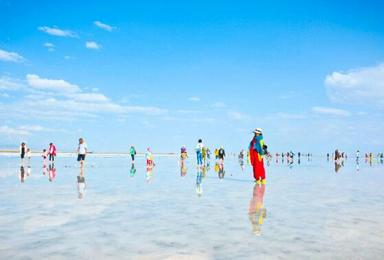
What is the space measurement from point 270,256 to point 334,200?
7.44 meters

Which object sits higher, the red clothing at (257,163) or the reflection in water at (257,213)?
the red clothing at (257,163)

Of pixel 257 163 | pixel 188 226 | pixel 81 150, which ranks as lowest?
pixel 188 226

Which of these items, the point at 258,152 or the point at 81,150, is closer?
the point at 258,152

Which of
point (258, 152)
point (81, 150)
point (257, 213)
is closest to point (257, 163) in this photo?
point (258, 152)

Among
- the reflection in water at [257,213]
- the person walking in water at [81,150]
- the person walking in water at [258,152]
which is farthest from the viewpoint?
the person walking in water at [81,150]

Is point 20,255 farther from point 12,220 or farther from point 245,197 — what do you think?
point 245,197

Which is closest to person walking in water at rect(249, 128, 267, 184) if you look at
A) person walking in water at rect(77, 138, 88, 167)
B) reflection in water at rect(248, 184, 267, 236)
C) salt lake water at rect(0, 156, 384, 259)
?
reflection in water at rect(248, 184, 267, 236)

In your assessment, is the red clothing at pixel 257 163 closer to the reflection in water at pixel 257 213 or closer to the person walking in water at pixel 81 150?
the reflection in water at pixel 257 213

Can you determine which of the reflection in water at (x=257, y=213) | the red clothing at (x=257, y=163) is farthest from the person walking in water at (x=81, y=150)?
the reflection in water at (x=257, y=213)

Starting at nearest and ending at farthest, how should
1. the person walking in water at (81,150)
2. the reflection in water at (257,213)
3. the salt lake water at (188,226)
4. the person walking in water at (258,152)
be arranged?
the salt lake water at (188,226) → the reflection in water at (257,213) → the person walking in water at (258,152) → the person walking in water at (81,150)

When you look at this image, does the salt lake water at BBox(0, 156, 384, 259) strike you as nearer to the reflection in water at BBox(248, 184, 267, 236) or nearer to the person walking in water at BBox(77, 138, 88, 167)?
the reflection in water at BBox(248, 184, 267, 236)

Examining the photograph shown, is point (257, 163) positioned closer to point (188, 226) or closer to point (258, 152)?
point (258, 152)

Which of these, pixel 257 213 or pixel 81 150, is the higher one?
pixel 81 150

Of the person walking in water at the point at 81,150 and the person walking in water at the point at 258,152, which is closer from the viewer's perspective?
the person walking in water at the point at 258,152
